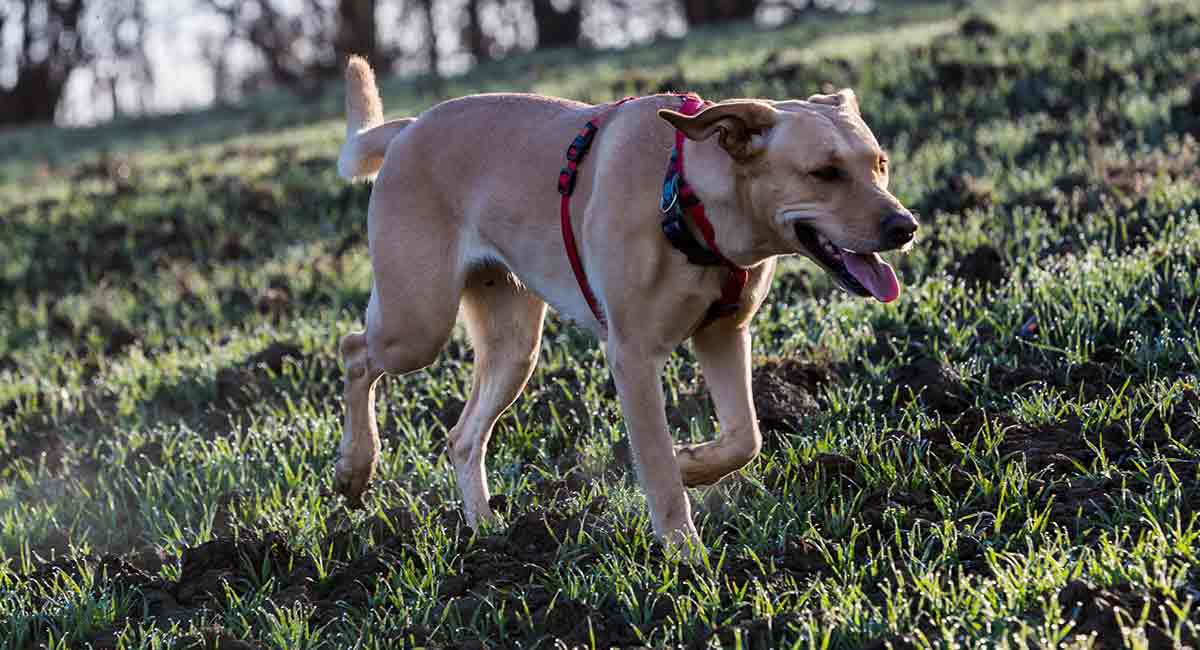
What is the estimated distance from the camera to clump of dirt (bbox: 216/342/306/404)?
22.6ft

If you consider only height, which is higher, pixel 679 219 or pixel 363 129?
pixel 363 129

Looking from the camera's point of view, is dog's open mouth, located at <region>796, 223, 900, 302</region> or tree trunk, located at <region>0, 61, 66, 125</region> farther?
tree trunk, located at <region>0, 61, 66, 125</region>

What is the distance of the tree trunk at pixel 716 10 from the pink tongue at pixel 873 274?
26.4m

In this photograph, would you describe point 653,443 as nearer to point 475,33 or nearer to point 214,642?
point 214,642

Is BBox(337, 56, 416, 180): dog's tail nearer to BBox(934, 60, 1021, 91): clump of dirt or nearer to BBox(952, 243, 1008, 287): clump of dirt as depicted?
BBox(952, 243, 1008, 287): clump of dirt

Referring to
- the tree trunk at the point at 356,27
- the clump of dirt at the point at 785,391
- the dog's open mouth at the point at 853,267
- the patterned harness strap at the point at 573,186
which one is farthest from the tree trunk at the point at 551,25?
the dog's open mouth at the point at 853,267

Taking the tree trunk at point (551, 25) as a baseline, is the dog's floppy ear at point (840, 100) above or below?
above

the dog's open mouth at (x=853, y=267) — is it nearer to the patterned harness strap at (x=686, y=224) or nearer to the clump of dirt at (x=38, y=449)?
the patterned harness strap at (x=686, y=224)

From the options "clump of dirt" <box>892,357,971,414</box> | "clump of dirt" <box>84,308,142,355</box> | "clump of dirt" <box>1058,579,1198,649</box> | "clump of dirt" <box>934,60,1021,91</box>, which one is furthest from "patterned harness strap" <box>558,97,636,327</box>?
"clump of dirt" <box>934,60,1021,91</box>

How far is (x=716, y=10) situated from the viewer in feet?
97.6

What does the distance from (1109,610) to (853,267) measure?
1150mm

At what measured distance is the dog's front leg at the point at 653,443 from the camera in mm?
4281

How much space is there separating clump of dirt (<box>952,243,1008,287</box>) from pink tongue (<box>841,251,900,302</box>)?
Result: 2.74 meters

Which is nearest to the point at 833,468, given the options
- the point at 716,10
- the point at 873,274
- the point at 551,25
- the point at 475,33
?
the point at 873,274
